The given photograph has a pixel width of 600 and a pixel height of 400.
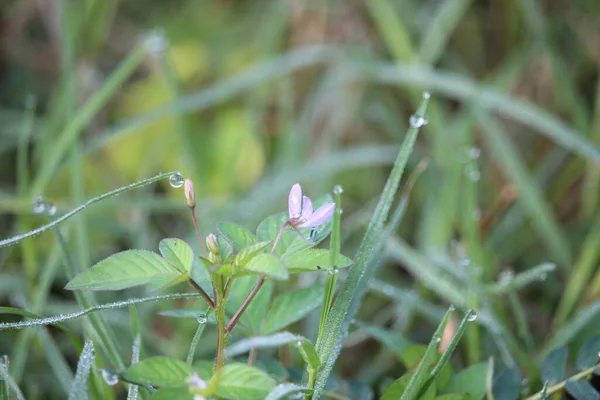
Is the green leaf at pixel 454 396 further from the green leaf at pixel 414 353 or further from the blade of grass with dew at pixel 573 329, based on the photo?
the blade of grass with dew at pixel 573 329

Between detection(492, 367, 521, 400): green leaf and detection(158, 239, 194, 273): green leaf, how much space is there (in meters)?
0.38

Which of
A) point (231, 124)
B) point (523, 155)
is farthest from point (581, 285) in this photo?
point (231, 124)

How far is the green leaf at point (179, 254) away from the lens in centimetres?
56

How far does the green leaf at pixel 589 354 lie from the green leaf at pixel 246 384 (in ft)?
1.19

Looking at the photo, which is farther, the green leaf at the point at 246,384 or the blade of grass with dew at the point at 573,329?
the blade of grass with dew at the point at 573,329

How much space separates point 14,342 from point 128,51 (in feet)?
3.40

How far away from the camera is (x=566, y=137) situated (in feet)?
4.00

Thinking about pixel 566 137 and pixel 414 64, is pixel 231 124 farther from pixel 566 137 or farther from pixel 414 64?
pixel 566 137

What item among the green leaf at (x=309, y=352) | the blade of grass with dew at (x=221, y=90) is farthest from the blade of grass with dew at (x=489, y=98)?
the green leaf at (x=309, y=352)

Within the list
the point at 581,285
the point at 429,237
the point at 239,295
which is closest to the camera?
the point at 239,295

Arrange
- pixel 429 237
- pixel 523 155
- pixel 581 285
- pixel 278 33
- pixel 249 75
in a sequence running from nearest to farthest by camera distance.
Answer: pixel 581 285
pixel 429 237
pixel 249 75
pixel 523 155
pixel 278 33

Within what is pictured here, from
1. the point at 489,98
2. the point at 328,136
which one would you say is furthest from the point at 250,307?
the point at 328,136

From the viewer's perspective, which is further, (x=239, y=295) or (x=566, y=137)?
(x=566, y=137)

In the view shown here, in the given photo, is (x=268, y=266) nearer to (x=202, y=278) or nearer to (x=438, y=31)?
(x=202, y=278)
